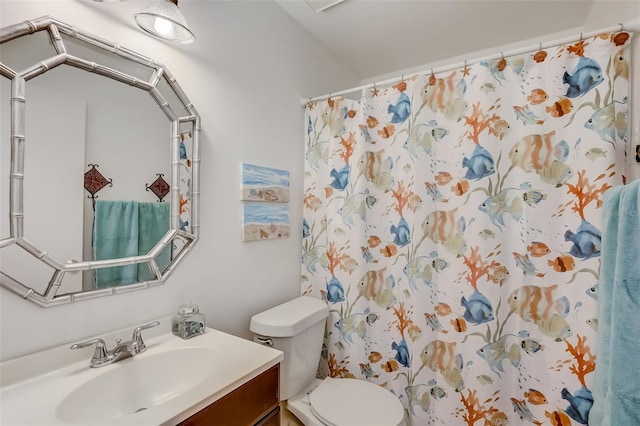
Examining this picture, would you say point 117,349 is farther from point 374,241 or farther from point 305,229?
point 374,241

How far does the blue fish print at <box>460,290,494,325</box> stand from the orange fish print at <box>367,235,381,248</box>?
0.51m

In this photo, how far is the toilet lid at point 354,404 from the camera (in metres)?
1.28

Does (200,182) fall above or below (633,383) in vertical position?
above

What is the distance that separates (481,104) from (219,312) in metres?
1.57

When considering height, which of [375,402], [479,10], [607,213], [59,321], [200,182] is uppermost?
[479,10]

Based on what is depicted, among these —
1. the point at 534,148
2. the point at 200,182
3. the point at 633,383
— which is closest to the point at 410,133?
the point at 534,148

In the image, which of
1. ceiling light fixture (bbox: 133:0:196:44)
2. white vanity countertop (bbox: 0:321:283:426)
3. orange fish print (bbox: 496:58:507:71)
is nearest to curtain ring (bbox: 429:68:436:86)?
orange fish print (bbox: 496:58:507:71)

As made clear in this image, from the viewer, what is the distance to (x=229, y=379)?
88cm

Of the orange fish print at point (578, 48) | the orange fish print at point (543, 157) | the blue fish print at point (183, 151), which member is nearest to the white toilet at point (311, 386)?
the blue fish print at point (183, 151)

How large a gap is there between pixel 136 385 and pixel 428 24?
2.34 metres

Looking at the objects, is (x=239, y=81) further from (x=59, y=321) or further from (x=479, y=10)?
(x=479, y=10)

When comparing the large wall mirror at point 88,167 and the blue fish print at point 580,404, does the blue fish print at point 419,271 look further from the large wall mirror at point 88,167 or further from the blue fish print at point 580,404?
the large wall mirror at point 88,167

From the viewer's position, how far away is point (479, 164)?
1.41 metres

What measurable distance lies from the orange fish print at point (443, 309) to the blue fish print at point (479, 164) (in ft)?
2.09
